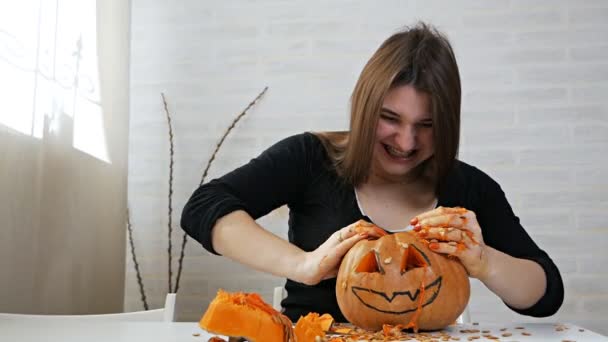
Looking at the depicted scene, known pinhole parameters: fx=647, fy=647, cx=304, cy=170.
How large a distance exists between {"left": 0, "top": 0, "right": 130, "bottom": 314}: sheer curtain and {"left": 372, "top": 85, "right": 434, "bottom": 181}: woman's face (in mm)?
878

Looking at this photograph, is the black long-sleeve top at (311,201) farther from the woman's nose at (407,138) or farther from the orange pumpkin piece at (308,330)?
the orange pumpkin piece at (308,330)

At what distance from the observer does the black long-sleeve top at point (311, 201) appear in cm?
123

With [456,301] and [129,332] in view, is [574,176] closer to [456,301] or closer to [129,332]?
[456,301]

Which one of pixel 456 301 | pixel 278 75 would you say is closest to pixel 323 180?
pixel 456 301

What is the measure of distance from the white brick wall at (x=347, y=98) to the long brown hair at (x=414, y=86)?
0.96 m

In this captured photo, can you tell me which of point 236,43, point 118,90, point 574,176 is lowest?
point 574,176

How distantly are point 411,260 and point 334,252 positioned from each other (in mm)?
117

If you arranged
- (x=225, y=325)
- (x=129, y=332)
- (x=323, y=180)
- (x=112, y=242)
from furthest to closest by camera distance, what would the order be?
(x=112, y=242), (x=323, y=180), (x=129, y=332), (x=225, y=325)

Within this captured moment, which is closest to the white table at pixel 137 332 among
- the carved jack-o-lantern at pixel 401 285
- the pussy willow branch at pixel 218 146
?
the carved jack-o-lantern at pixel 401 285

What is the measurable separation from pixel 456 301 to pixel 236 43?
5.34 feet

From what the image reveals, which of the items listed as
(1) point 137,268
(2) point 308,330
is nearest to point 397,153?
(2) point 308,330

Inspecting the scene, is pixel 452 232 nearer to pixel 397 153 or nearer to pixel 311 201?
pixel 397 153

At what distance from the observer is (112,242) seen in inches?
84.1

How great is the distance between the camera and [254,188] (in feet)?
4.27
